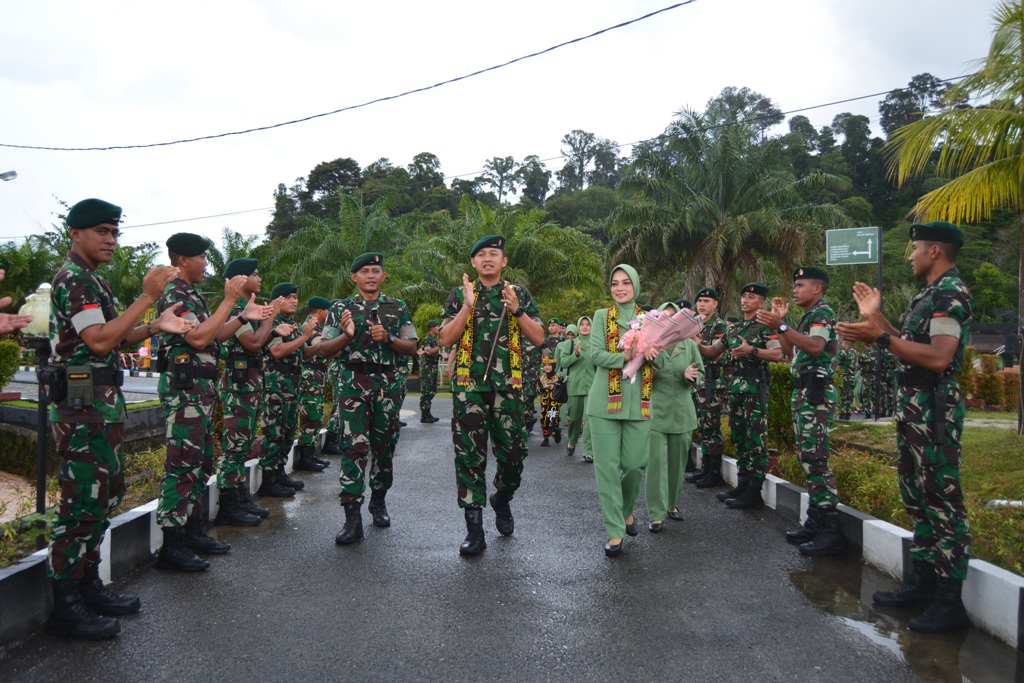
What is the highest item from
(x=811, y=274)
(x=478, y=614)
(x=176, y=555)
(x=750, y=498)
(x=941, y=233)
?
(x=941, y=233)

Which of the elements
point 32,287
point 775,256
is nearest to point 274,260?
point 32,287

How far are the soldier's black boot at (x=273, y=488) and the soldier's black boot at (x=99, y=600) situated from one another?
126 inches

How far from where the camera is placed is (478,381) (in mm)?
5324

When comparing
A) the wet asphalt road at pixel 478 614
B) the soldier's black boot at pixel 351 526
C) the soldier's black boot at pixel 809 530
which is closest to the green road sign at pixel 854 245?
the wet asphalt road at pixel 478 614

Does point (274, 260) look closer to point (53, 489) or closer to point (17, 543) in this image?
point (53, 489)

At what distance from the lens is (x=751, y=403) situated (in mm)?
6930

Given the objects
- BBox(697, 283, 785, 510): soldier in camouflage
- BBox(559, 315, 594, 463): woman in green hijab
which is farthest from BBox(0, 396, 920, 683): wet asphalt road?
BBox(559, 315, 594, 463): woman in green hijab

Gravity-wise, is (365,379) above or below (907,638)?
above

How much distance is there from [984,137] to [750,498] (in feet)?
22.1

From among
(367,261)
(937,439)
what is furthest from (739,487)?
(367,261)

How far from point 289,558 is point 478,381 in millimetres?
1850

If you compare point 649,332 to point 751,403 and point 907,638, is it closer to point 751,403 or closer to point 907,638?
point 751,403

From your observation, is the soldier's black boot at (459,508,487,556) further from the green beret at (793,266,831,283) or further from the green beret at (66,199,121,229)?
the green beret at (793,266,831,283)

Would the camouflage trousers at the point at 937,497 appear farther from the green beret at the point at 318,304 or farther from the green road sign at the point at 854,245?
the green road sign at the point at 854,245
